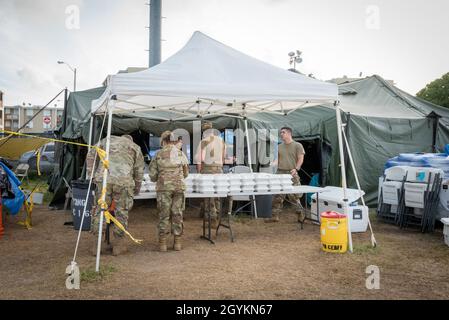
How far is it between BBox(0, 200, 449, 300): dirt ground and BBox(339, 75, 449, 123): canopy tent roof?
4.53 metres

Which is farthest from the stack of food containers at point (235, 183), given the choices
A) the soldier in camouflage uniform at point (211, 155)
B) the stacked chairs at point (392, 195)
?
the stacked chairs at point (392, 195)

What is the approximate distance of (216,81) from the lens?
18.3ft

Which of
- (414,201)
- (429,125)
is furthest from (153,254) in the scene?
(429,125)

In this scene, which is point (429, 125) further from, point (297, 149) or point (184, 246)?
point (184, 246)

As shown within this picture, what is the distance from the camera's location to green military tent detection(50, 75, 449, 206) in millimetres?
9789

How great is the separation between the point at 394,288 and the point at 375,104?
8.43 meters

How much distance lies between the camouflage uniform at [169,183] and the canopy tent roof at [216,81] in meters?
0.83

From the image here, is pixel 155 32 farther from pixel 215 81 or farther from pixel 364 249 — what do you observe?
pixel 364 249

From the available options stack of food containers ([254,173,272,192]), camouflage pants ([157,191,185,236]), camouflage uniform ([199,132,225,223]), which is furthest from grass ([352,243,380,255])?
camouflage uniform ([199,132,225,223])

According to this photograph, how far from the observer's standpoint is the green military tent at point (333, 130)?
9789 mm

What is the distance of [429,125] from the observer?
10.6m

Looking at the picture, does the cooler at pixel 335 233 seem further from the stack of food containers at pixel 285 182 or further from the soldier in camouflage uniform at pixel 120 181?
the soldier in camouflage uniform at pixel 120 181

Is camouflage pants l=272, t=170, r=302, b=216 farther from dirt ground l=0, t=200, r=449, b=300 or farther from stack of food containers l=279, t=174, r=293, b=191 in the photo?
stack of food containers l=279, t=174, r=293, b=191

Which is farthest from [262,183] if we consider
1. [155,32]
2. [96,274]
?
[155,32]
